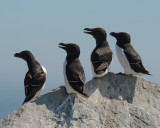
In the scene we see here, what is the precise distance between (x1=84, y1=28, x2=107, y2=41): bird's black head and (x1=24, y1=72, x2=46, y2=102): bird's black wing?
2.32 m

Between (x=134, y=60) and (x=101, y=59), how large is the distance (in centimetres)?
109

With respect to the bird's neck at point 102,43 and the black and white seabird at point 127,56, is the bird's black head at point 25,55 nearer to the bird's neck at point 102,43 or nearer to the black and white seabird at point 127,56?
the bird's neck at point 102,43

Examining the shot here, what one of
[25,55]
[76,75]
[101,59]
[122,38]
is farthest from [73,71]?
[25,55]

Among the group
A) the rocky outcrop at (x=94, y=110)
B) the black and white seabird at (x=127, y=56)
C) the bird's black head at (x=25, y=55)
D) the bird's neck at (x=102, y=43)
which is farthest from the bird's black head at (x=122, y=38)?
the bird's black head at (x=25, y=55)

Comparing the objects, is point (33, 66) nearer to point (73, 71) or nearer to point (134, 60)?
point (73, 71)

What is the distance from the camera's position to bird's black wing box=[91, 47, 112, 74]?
39.3 feet

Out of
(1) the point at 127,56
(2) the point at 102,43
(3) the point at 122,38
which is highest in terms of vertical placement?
(3) the point at 122,38

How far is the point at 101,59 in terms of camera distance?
12312mm

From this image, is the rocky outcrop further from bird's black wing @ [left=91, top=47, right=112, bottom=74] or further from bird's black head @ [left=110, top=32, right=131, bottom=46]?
bird's black head @ [left=110, top=32, right=131, bottom=46]

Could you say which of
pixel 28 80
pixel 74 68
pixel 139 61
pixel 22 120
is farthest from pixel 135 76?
pixel 22 120

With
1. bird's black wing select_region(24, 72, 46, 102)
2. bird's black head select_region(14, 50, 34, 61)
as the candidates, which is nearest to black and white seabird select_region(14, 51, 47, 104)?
bird's black wing select_region(24, 72, 46, 102)

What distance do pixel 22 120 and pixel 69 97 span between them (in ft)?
4.59

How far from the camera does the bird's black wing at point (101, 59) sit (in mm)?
11969

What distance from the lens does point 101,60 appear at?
1227 centimetres
